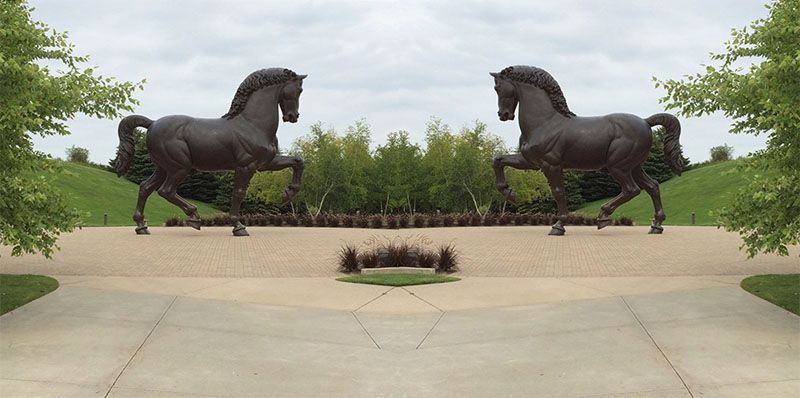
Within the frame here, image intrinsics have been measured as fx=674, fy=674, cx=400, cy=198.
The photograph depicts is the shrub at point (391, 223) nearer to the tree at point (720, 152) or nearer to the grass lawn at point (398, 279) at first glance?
the grass lawn at point (398, 279)

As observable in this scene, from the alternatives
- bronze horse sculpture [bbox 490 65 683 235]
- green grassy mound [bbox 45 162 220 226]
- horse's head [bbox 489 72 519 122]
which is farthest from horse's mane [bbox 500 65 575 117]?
green grassy mound [bbox 45 162 220 226]

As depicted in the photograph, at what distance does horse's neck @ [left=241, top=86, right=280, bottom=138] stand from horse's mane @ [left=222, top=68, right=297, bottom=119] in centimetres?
13

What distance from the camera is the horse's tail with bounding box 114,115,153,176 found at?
1914 cm

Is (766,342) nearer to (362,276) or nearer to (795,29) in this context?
(795,29)

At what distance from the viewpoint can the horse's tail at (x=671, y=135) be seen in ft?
61.7

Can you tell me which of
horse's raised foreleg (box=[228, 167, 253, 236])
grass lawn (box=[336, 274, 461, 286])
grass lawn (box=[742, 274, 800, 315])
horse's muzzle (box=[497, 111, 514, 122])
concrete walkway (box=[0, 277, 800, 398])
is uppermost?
horse's muzzle (box=[497, 111, 514, 122])

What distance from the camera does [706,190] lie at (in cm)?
4900

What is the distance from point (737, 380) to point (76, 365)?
5.96 m

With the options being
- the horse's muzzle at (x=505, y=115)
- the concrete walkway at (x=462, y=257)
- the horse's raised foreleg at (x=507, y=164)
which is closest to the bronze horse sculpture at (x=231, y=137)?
the concrete walkway at (x=462, y=257)

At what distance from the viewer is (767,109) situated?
764 cm

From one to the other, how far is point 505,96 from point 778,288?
1073 cm

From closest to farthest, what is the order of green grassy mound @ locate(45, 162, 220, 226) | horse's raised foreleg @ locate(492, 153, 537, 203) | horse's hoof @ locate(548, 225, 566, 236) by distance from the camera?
horse's hoof @ locate(548, 225, 566, 236) < horse's raised foreleg @ locate(492, 153, 537, 203) < green grassy mound @ locate(45, 162, 220, 226)

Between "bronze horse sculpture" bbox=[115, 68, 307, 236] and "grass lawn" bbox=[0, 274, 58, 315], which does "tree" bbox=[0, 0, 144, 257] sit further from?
"bronze horse sculpture" bbox=[115, 68, 307, 236]

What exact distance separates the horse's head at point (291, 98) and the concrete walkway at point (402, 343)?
33.1 ft
